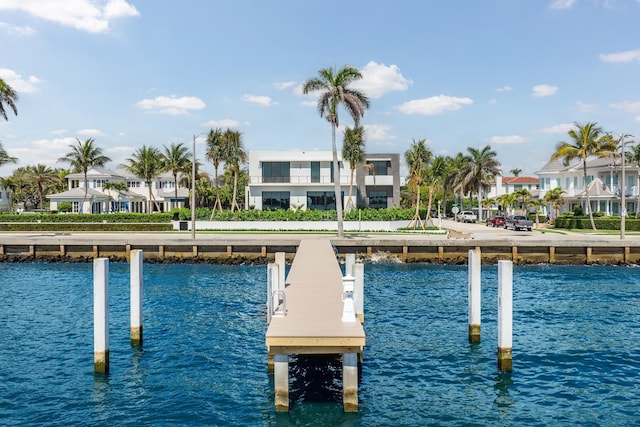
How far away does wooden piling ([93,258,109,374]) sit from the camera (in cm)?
1453

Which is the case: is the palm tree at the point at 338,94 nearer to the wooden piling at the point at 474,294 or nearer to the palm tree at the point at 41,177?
the wooden piling at the point at 474,294

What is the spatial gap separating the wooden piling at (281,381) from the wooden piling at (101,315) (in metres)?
5.70

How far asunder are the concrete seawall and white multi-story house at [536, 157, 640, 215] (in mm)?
31184

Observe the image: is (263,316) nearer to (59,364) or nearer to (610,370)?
(59,364)

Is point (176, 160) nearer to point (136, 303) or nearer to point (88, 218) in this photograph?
point (88, 218)

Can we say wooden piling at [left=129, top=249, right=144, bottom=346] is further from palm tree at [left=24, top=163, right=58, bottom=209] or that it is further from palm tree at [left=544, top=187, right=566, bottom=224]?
palm tree at [left=24, top=163, right=58, bottom=209]

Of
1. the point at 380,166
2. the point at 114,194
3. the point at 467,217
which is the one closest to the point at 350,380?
the point at 380,166

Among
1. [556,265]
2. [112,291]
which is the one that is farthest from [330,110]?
[112,291]

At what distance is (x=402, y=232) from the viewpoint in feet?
176

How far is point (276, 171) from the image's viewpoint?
6956cm

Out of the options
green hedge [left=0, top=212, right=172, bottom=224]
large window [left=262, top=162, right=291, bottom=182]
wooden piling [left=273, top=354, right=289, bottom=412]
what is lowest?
wooden piling [left=273, top=354, right=289, bottom=412]

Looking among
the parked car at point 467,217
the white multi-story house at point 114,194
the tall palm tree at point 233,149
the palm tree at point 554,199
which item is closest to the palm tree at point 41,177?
the white multi-story house at point 114,194

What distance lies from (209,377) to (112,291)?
1529 centimetres

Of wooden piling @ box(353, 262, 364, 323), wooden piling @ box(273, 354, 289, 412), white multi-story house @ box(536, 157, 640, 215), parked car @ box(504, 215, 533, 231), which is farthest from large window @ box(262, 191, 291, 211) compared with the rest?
wooden piling @ box(273, 354, 289, 412)
